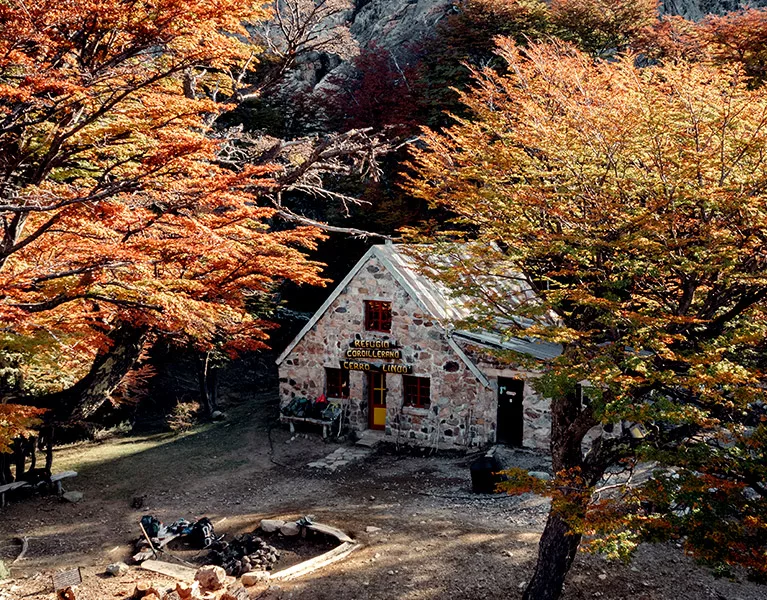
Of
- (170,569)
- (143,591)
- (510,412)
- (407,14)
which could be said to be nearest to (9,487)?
(170,569)

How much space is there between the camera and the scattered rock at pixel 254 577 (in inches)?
445

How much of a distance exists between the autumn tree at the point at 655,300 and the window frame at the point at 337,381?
33.9ft

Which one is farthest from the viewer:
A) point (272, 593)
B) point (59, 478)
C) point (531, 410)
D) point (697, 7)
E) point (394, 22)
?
point (394, 22)

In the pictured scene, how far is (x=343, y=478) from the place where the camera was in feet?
56.6

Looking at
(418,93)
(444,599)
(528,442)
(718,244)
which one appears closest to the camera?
(718,244)

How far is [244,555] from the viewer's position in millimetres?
12414

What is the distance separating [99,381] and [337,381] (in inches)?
383

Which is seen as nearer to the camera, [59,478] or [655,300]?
[655,300]

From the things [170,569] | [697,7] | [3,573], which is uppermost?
[697,7]

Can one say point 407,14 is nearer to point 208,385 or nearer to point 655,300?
point 208,385

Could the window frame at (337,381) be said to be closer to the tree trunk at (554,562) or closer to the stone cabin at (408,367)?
the stone cabin at (408,367)

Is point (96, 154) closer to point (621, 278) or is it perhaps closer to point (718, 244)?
point (621, 278)

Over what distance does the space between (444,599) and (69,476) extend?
12.0 m

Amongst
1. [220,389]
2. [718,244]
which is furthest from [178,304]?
[220,389]
